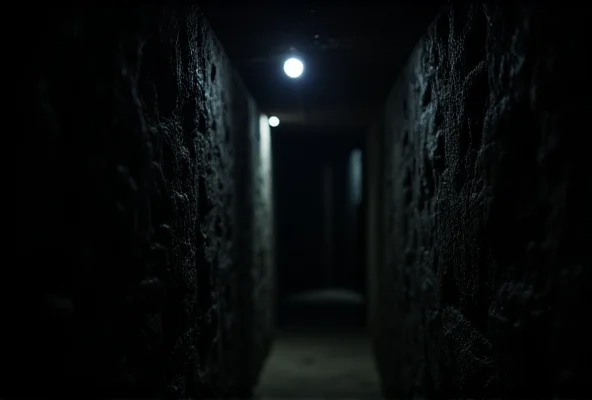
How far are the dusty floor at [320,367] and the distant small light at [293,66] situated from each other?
2.44 meters

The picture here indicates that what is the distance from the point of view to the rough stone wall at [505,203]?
4.00 feet

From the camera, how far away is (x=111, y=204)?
1.39 metres

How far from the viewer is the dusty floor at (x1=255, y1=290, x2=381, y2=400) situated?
165 inches

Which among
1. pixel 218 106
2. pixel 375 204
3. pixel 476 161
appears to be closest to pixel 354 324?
pixel 375 204

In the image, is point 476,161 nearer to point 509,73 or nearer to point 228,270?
point 509,73

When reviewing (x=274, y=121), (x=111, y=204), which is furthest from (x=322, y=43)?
(x=274, y=121)

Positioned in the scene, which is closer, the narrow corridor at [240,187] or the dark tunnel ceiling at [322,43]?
the narrow corridor at [240,187]

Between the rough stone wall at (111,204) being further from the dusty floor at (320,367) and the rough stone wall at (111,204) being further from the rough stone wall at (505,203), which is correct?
the dusty floor at (320,367)

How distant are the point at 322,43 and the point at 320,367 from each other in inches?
125

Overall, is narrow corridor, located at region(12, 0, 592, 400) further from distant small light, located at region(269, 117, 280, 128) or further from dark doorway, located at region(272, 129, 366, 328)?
dark doorway, located at region(272, 129, 366, 328)

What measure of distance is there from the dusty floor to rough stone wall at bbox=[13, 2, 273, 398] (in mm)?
1950

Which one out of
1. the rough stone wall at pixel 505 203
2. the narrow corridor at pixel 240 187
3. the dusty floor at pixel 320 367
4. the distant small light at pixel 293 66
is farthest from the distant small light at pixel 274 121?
the rough stone wall at pixel 505 203

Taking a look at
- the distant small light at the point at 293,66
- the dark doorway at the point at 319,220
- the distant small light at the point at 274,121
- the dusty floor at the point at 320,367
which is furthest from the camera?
the dark doorway at the point at 319,220

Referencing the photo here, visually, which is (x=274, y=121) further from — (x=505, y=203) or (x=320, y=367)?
(x=505, y=203)
